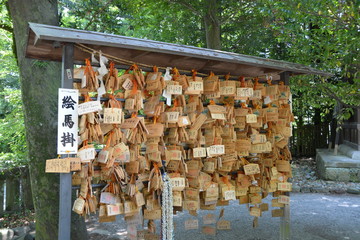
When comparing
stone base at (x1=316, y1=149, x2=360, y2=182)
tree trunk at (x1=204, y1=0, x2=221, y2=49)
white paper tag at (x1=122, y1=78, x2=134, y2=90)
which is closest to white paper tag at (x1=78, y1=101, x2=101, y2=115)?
white paper tag at (x1=122, y1=78, x2=134, y2=90)

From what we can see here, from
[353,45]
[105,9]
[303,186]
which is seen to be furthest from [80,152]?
[303,186]

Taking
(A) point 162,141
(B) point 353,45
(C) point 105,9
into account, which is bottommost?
(A) point 162,141

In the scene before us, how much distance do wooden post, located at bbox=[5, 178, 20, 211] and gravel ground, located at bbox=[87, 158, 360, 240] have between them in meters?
1.58

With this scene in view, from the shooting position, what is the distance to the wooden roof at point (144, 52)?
9.83ft

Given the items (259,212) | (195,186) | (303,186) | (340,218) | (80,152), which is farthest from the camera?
(303,186)

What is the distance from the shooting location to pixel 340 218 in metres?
6.60

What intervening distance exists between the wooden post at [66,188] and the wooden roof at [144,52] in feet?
0.45

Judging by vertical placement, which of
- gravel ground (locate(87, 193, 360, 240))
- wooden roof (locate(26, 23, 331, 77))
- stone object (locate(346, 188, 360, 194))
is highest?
wooden roof (locate(26, 23, 331, 77))

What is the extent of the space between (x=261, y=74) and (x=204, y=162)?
1603 millimetres

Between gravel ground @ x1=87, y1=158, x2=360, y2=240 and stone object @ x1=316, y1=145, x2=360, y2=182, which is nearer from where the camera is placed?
gravel ground @ x1=87, y1=158, x2=360, y2=240

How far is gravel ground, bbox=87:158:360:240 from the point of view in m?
5.55

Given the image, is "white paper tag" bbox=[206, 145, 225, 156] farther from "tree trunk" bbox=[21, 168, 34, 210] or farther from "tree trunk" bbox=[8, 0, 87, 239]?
"tree trunk" bbox=[21, 168, 34, 210]

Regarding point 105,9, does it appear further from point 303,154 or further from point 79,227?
point 303,154

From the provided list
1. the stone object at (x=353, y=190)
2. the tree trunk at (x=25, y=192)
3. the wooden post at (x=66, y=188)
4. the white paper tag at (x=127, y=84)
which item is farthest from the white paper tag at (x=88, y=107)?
the stone object at (x=353, y=190)
